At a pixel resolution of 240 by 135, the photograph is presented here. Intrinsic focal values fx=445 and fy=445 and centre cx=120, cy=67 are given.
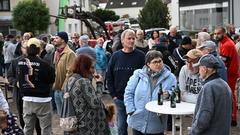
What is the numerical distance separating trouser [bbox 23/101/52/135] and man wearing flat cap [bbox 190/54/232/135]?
2725 mm

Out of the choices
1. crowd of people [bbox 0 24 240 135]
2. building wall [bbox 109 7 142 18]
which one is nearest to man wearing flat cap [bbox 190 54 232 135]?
crowd of people [bbox 0 24 240 135]

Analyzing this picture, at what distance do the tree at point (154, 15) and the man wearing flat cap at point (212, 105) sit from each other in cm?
4307

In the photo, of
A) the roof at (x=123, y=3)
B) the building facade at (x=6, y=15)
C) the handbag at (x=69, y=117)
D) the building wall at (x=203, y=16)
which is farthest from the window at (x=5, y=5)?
the roof at (x=123, y=3)

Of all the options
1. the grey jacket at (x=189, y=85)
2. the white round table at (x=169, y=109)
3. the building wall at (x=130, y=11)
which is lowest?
the white round table at (x=169, y=109)

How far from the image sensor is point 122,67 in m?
6.24

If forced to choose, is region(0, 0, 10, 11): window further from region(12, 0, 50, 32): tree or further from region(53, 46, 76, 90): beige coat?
region(53, 46, 76, 90): beige coat

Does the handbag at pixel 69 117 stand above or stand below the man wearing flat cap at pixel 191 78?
below

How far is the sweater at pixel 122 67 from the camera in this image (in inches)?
245

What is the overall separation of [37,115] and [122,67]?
4.76ft

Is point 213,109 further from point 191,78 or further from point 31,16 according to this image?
point 31,16

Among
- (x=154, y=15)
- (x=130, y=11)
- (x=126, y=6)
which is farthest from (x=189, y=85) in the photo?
(x=126, y=6)

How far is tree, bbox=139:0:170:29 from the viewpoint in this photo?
47.3m

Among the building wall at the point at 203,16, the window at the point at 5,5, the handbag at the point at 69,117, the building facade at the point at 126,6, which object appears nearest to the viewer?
the handbag at the point at 69,117

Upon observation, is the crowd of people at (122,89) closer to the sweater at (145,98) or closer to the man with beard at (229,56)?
the sweater at (145,98)
